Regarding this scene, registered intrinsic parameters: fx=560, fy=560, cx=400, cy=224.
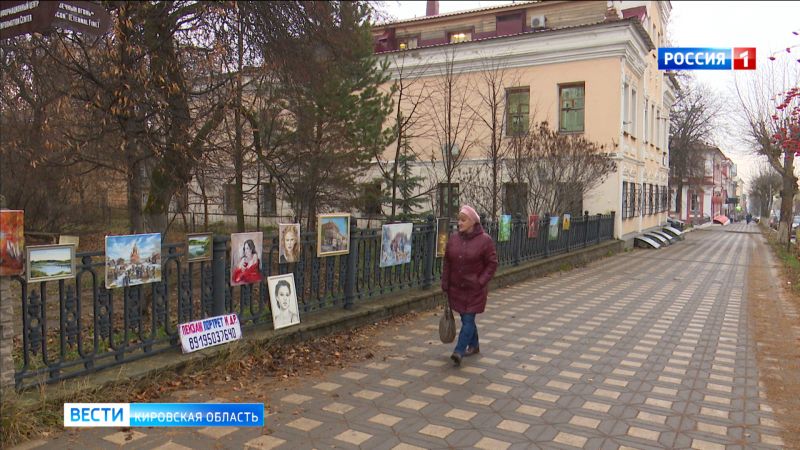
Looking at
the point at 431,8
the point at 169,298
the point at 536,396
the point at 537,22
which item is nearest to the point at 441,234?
the point at 169,298

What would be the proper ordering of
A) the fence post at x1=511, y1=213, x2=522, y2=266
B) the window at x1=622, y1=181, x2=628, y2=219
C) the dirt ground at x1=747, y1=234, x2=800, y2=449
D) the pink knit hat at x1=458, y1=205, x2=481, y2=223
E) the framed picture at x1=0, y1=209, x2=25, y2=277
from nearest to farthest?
the framed picture at x1=0, y1=209, x2=25, y2=277 → the dirt ground at x1=747, y1=234, x2=800, y2=449 → the pink knit hat at x1=458, y1=205, x2=481, y2=223 → the fence post at x1=511, y1=213, x2=522, y2=266 → the window at x1=622, y1=181, x2=628, y2=219

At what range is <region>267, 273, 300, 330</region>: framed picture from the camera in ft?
19.5

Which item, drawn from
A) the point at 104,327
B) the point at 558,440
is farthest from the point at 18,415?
the point at 558,440

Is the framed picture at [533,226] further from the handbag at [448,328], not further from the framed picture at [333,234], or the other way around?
the handbag at [448,328]

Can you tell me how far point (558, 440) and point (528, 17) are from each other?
24315 millimetres

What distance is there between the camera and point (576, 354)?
6.20m

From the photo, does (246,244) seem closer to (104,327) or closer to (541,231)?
(104,327)

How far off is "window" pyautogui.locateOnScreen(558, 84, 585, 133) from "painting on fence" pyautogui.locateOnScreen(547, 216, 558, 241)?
910cm

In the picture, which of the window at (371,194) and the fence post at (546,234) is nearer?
the fence post at (546,234)

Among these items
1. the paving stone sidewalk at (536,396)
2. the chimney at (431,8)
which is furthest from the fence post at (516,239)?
the chimney at (431,8)

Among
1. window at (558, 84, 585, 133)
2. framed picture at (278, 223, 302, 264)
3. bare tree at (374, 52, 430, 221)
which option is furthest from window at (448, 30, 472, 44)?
framed picture at (278, 223, 302, 264)

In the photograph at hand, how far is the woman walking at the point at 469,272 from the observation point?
18.6ft

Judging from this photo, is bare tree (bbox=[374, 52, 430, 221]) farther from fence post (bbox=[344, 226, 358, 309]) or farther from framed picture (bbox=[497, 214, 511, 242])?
fence post (bbox=[344, 226, 358, 309])

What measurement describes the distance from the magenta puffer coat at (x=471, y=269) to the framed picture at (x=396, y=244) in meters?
2.05
